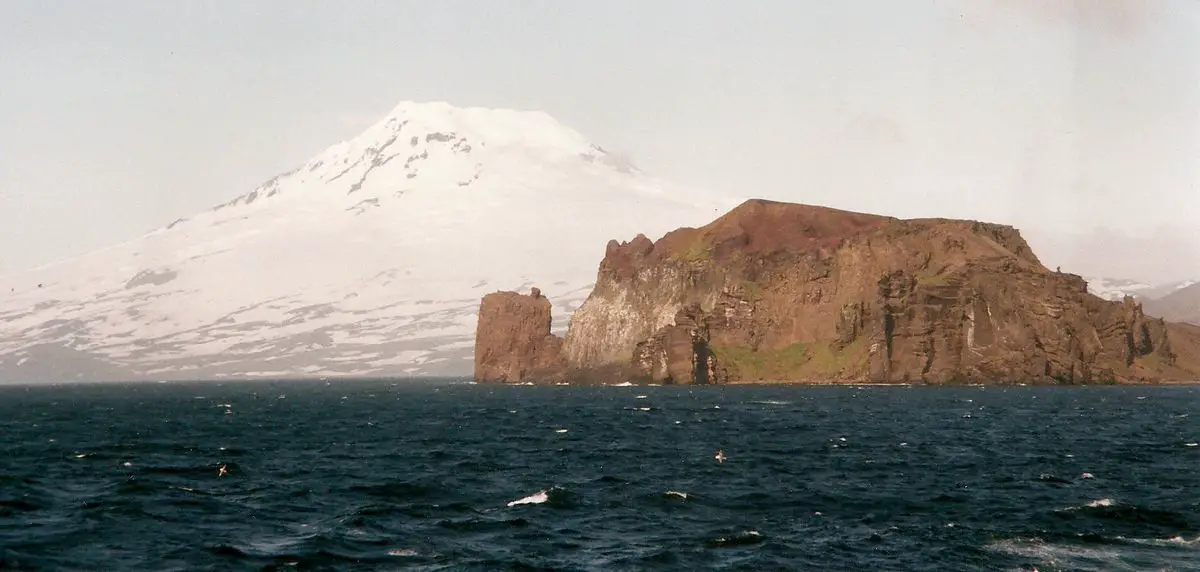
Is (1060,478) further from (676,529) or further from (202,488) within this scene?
(202,488)

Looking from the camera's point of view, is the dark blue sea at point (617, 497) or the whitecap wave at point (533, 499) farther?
the whitecap wave at point (533, 499)

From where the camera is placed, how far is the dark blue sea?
4803cm

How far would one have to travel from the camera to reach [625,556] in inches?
1877

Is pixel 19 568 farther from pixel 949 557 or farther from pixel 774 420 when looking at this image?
pixel 774 420

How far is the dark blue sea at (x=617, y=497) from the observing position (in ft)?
158

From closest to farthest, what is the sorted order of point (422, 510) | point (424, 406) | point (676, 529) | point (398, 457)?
point (676, 529) < point (422, 510) < point (398, 457) < point (424, 406)

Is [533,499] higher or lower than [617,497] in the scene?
higher

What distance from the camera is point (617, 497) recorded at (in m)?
63.6

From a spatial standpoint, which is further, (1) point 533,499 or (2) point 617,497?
(2) point 617,497

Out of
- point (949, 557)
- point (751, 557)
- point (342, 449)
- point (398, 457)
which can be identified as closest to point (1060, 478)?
point (949, 557)

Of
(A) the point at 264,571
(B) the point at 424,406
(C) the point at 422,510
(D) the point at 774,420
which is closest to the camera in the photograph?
(A) the point at 264,571

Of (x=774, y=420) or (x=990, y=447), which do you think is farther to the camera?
(x=774, y=420)

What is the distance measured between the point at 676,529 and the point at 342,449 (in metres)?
46.0

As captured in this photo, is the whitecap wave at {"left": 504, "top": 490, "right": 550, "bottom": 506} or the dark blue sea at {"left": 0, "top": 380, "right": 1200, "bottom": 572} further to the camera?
the whitecap wave at {"left": 504, "top": 490, "right": 550, "bottom": 506}
